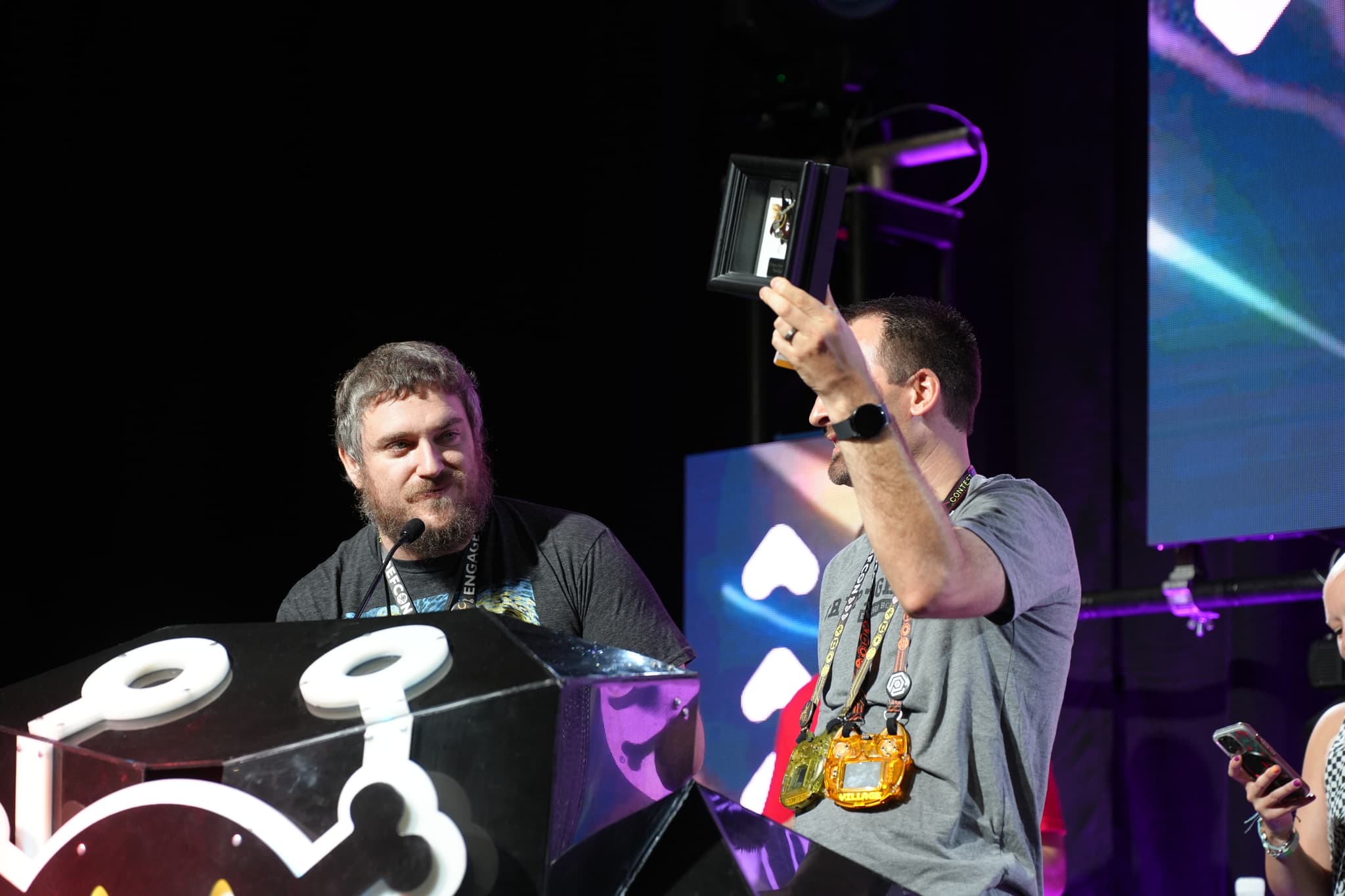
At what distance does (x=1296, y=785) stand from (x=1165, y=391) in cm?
114

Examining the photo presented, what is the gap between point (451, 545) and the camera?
7.84 feet

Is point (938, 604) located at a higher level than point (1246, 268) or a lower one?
lower

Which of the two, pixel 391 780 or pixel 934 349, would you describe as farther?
pixel 934 349

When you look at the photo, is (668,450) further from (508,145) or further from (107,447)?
(107,447)

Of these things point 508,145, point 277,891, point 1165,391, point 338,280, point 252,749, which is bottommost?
point 277,891

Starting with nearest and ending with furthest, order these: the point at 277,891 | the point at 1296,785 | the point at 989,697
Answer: the point at 277,891, the point at 989,697, the point at 1296,785

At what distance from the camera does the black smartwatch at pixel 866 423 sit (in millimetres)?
1554

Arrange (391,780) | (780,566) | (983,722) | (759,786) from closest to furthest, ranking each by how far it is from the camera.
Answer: (391,780) → (983,722) → (759,786) → (780,566)

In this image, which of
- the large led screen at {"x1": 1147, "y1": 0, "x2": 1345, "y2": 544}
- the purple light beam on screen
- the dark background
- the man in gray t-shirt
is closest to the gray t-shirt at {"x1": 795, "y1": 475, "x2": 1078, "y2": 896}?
the man in gray t-shirt

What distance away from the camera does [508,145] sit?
4.12 meters

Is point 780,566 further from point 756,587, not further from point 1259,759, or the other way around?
point 1259,759

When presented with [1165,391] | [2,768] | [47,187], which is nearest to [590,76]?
[47,187]

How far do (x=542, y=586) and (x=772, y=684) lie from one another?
1.24 m

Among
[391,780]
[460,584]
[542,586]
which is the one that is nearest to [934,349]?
[542,586]
